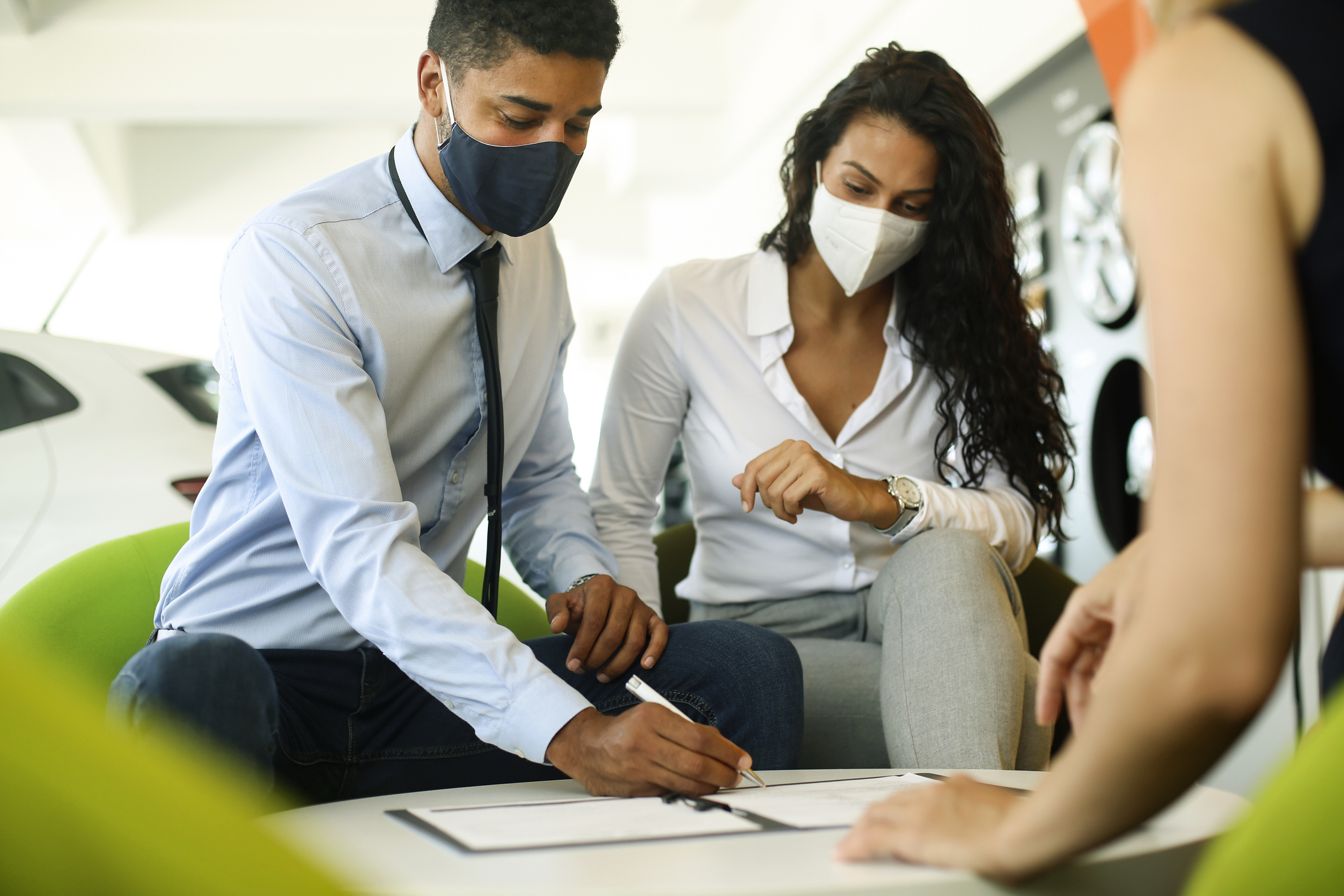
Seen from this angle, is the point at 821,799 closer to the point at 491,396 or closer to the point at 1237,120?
the point at 1237,120

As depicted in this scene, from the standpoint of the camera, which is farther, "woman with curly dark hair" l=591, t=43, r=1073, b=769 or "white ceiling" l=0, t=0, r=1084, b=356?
"white ceiling" l=0, t=0, r=1084, b=356

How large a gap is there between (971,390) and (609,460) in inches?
23.6

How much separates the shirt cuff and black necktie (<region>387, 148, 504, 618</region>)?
339 millimetres

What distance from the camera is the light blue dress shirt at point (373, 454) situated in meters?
1.04

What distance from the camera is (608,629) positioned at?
4.15 ft

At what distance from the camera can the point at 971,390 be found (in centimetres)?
170

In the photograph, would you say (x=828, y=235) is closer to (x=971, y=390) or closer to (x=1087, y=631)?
(x=971, y=390)

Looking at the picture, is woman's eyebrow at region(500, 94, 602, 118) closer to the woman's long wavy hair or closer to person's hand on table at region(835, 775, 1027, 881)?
the woman's long wavy hair

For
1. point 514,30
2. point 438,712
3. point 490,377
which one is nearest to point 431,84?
point 514,30

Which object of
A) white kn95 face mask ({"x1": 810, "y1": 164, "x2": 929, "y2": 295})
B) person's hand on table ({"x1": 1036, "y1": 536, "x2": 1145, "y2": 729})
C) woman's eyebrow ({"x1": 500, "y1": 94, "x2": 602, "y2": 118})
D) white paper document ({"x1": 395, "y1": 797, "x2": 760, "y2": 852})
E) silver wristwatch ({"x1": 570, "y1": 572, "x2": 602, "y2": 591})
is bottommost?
silver wristwatch ({"x1": 570, "y1": 572, "x2": 602, "y2": 591})

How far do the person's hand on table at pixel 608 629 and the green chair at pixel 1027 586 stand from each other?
1.46ft

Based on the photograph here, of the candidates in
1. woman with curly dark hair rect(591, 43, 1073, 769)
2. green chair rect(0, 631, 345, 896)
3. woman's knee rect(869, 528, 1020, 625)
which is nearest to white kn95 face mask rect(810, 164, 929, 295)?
woman with curly dark hair rect(591, 43, 1073, 769)

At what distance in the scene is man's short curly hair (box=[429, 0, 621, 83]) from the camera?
1277 mm

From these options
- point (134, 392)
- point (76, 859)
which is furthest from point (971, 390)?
point (134, 392)
